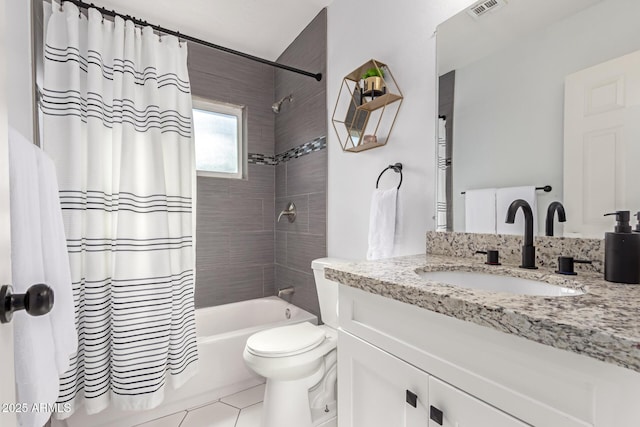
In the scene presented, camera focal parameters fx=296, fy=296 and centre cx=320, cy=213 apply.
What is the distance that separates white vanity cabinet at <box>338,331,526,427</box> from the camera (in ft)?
2.00

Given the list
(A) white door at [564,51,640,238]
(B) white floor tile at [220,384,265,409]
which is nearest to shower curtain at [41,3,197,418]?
(B) white floor tile at [220,384,265,409]

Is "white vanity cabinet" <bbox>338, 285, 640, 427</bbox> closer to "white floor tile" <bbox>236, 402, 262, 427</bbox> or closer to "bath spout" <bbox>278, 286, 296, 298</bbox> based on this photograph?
"white floor tile" <bbox>236, 402, 262, 427</bbox>

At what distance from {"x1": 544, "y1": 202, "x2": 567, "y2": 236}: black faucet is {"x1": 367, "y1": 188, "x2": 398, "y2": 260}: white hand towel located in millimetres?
591

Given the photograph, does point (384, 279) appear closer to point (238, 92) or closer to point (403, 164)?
point (403, 164)

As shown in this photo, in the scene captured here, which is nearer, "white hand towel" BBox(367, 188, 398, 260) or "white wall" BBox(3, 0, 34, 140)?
"white wall" BBox(3, 0, 34, 140)

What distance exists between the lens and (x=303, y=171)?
2281 mm

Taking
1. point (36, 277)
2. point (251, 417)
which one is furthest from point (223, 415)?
point (36, 277)

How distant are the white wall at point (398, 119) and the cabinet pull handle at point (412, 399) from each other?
0.73 m

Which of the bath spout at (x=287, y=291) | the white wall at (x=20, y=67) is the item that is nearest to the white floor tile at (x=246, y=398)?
the bath spout at (x=287, y=291)

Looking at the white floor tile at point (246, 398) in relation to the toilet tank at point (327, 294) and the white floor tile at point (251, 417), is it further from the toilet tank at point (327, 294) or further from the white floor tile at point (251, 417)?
the toilet tank at point (327, 294)

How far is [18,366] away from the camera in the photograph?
595mm

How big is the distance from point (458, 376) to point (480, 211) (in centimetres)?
71

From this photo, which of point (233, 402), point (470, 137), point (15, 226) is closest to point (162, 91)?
point (15, 226)

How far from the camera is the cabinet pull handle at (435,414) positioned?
25.8 inches
